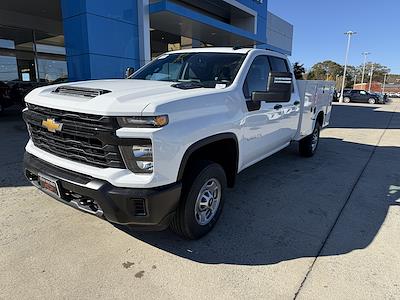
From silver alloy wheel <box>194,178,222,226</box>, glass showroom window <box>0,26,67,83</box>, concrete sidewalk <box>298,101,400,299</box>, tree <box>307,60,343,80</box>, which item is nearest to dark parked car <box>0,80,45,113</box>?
glass showroom window <box>0,26,67,83</box>

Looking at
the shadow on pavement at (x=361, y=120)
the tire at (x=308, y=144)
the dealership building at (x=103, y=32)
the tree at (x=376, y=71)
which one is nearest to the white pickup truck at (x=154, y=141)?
the tire at (x=308, y=144)

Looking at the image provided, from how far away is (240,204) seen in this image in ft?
13.7

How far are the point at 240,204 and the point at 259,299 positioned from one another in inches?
70.8

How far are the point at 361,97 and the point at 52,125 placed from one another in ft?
131

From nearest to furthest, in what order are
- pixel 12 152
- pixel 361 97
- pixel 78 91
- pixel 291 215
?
pixel 78 91, pixel 291 215, pixel 12 152, pixel 361 97

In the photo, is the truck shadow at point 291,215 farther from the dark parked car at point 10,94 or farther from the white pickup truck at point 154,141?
the dark parked car at point 10,94

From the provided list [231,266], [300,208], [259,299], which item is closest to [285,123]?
[300,208]

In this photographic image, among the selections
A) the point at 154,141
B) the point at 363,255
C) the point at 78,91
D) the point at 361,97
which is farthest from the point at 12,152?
the point at 361,97

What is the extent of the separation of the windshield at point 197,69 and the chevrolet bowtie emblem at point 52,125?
60.5 inches

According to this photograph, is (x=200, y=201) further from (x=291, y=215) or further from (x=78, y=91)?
(x=78, y=91)

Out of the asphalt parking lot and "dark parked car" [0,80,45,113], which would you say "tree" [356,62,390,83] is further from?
the asphalt parking lot

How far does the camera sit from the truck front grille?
8.00 feet

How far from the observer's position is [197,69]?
4.04 metres

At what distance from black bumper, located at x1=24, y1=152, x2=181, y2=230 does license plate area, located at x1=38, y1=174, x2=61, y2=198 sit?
3 centimetres
